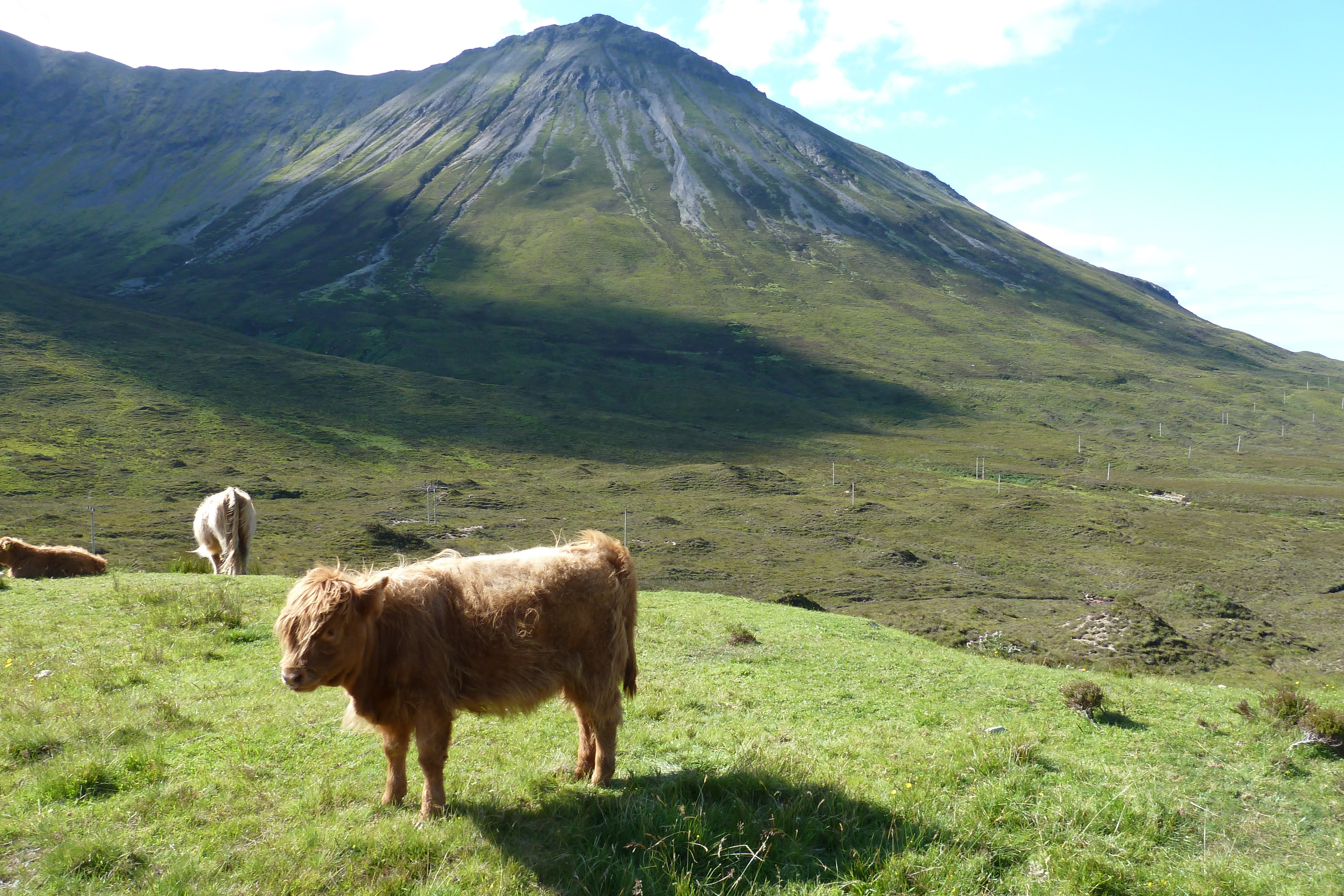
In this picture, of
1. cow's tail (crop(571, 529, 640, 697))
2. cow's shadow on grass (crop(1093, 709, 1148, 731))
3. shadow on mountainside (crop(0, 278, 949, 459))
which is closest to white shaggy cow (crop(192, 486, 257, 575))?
cow's tail (crop(571, 529, 640, 697))

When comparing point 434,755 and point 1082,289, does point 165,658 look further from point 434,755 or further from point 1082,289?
point 1082,289

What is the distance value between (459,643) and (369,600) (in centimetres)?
95

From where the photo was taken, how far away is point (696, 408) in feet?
336

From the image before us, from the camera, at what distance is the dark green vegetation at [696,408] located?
3972cm

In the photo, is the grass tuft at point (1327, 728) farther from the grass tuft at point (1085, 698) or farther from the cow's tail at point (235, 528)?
the cow's tail at point (235, 528)

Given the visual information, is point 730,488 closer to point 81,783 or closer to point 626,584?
point 626,584

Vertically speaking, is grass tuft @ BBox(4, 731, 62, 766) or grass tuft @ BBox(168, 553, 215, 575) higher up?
grass tuft @ BBox(4, 731, 62, 766)

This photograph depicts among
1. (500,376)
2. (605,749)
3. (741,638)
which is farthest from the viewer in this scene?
(500,376)

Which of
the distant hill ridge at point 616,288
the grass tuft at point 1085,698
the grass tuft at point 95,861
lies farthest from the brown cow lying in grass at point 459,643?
the distant hill ridge at point 616,288

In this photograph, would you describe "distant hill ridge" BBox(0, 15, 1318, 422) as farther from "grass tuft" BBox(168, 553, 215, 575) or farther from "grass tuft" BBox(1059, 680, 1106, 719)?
"grass tuft" BBox(1059, 680, 1106, 719)

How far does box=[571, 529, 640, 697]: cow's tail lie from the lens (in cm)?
779

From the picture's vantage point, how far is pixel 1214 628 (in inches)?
1145

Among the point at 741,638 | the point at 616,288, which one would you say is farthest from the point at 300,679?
the point at 616,288

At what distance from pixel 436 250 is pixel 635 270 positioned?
43078 millimetres
